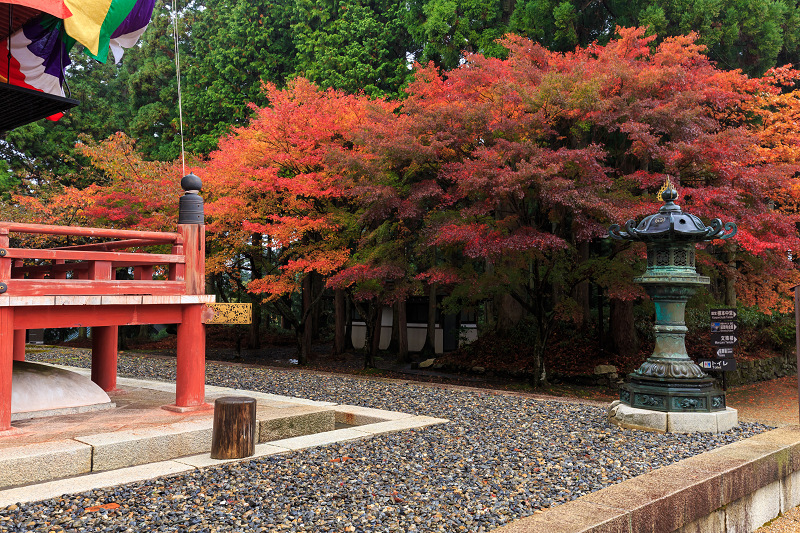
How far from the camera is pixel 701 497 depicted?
4.36 meters

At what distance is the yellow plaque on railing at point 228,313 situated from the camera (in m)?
5.98

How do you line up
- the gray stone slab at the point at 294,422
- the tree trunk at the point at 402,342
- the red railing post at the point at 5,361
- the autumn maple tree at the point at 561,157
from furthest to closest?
1. the tree trunk at the point at 402,342
2. the autumn maple tree at the point at 561,157
3. the gray stone slab at the point at 294,422
4. the red railing post at the point at 5,361

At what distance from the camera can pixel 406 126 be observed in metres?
11.3

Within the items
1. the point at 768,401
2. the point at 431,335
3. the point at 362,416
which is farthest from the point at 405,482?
the point at 431,335

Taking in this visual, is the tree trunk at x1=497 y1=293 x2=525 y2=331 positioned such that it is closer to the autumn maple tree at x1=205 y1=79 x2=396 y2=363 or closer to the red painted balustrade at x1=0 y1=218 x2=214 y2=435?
the autumn maple tree at x1=205 y1=79 x2=396 y2=363

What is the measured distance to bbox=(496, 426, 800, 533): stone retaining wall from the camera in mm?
3643

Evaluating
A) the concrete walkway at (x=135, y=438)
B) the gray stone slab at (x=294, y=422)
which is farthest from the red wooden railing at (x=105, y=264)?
the gray stone slab at (x=294, y=422)

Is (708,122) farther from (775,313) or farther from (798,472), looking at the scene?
(775,313)

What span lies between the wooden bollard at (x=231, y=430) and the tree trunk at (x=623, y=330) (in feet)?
36.8

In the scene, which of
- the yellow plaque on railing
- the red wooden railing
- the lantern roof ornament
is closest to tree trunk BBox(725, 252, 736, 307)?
the lantern roof ornament

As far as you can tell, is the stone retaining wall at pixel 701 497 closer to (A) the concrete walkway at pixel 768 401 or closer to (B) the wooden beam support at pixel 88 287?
(A) the concrete walkway at pixel 768 401

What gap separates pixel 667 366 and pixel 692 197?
4301mm

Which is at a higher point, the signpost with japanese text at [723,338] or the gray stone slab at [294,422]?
the signpost with japanese text at [723,338]

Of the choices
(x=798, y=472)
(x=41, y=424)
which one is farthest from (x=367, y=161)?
(x=798, y=472)
